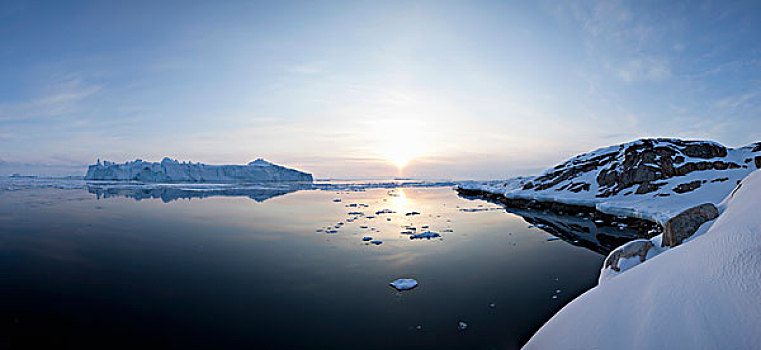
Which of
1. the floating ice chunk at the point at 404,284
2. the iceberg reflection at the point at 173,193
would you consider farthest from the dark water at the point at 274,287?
the iceberg reflection at the point at 173,193

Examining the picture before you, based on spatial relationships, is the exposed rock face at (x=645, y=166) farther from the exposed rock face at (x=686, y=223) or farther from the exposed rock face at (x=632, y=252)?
the exposed rock face at (x=632, y=252)

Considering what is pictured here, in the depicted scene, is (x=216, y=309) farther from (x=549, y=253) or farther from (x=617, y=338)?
(x=549, y=253)

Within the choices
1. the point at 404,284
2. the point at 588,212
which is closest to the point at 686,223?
the point at 404,284

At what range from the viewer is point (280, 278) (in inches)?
316

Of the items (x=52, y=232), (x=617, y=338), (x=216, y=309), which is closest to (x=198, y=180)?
(x=52, y=232)

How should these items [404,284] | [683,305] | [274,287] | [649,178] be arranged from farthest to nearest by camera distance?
[649,178] → [404,284] → [274,287] → [683,305]

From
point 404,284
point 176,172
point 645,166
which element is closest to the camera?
point 404,284

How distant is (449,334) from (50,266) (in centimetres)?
990

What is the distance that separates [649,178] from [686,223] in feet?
65.3

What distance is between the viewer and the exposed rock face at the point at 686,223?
545 cm

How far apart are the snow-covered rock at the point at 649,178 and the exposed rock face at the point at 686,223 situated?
9.30 m

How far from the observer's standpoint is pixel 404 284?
24.7 feet

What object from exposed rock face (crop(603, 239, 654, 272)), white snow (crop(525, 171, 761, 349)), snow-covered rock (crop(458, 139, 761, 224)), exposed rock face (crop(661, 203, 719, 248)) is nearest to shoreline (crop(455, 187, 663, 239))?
snow-covered rock (crop(458, 139, 761, 224))

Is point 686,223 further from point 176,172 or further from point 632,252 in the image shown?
point 176,172
